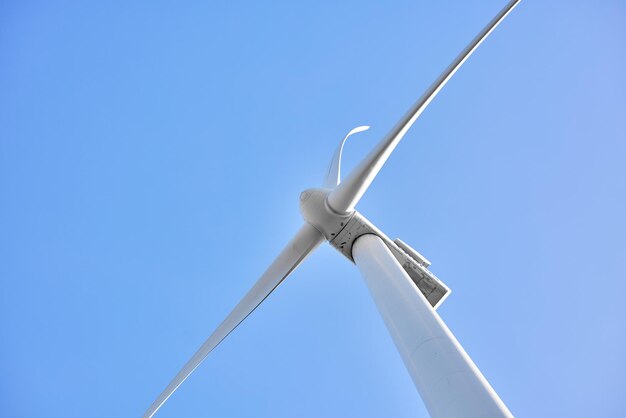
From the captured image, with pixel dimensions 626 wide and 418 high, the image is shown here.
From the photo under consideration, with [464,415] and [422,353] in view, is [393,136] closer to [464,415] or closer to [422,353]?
[422,353]

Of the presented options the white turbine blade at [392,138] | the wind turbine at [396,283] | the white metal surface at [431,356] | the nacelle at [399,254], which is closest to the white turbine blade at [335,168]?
the wind turbine at [396,283]

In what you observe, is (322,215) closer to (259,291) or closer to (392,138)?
(259,291)

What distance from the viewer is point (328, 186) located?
44.0 ft

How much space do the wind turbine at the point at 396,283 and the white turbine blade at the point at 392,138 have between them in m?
0.02

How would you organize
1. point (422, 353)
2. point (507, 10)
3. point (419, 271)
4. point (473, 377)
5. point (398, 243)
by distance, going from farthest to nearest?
point (398, 243)
point (419, 271)
point (507, 10)
point (422, 353)
point (473, 377)

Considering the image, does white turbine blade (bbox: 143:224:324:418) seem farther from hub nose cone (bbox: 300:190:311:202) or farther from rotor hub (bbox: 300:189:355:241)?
hub nose cone (bbox: 300:190:311:202)

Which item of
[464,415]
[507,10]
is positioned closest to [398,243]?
[507,10]

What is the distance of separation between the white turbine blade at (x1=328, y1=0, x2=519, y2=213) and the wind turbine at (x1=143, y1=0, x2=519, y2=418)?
0.02m

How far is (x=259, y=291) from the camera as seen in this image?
1158 centimetres

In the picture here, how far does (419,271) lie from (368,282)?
3888 millimetres

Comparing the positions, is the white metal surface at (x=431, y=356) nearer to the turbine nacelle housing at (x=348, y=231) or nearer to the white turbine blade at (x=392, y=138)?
the white turbine blade at (x=392, y=138)

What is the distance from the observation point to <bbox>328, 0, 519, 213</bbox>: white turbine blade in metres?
9.03

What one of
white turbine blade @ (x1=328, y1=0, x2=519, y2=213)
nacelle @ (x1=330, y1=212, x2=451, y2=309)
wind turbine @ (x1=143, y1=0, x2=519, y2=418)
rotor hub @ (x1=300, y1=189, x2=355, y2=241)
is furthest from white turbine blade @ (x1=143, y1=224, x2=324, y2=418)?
white turbine blade @ (x1=328, y1=0, x2=519, y2=213)

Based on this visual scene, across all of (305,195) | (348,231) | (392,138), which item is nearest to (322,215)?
(348,231)
